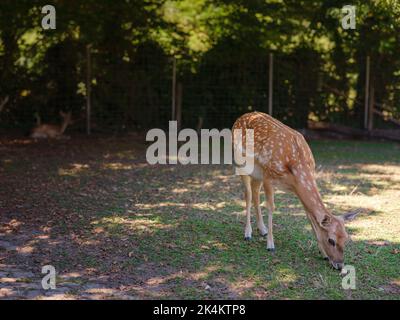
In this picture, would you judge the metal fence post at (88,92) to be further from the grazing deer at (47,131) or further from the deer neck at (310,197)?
the deer neck at (310,197)

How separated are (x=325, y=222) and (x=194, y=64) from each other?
9894 mm

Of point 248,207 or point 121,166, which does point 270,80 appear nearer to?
point 121,166

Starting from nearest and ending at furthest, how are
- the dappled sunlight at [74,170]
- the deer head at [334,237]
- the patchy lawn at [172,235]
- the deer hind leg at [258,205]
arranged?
1. the patchy lawn at [172,235]
2. the deer head at [334,237]
3. the deer hind leg at [258,205]
4. the dappled sunlight at [74,170]

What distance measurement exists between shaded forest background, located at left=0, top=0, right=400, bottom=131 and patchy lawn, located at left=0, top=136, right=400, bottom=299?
412 centimetres

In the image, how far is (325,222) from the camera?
5.41 m

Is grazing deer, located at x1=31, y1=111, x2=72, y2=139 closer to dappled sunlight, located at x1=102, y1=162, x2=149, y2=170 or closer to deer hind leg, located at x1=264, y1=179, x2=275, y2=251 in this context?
dappled sunlight, located at x1=102, y1=162, x2=149, y2=170

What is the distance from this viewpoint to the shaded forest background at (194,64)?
45.8 ft

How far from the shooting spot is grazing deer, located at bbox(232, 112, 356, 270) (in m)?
5.38

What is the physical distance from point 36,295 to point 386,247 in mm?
3178

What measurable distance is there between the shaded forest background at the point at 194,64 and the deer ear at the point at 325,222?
899 centimetres

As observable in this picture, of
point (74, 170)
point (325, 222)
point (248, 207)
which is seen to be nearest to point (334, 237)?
point (325, 222)

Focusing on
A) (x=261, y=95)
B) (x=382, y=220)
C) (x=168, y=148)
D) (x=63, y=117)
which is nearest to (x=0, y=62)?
(x=63, y=117)

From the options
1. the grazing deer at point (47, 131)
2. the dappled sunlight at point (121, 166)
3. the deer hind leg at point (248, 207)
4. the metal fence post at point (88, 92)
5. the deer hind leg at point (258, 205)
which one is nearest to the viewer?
the deer hind leg at point (248, 207)

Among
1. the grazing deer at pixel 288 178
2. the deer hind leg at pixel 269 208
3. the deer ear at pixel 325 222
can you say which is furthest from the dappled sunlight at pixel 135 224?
the deer ear at pixel 325 222
